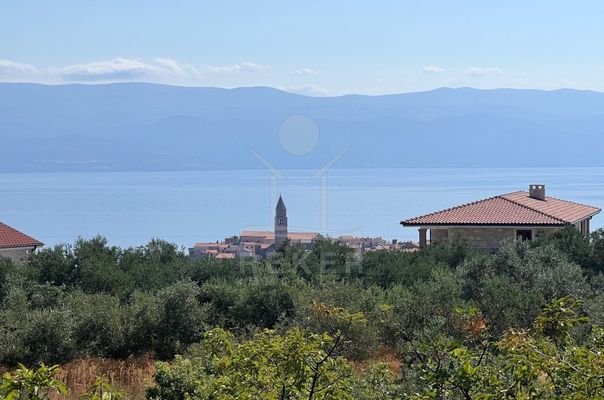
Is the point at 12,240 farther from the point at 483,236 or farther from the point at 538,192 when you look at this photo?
the point at 538,192

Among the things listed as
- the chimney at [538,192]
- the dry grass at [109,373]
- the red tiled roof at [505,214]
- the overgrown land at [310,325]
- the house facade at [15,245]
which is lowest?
the dry grass at [109,373]

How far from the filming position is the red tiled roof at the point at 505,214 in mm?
31328

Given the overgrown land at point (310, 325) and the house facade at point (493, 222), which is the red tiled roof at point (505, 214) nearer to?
the house facade at point (493, 222)

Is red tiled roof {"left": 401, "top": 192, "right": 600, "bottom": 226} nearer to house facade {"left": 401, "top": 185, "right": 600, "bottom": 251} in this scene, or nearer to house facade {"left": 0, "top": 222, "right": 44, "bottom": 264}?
house facade {"left": 401, "top": 185, "right": 600, "bottom": 251}

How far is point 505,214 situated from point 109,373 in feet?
69.3

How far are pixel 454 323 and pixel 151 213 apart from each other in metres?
134

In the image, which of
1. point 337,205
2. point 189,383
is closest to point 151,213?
point 337,205

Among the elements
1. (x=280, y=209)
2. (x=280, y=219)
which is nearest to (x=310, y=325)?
(x=280, y=209)

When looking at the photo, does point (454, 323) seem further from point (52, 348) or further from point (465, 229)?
point (465, 229)

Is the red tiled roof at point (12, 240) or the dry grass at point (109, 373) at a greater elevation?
the red tiled roof at point (12, 240)

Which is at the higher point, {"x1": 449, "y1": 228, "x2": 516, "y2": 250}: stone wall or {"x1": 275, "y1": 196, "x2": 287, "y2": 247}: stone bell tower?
{"x1": 275, "y1": 196, "x2": 287, "y2": 247}: stone bell tower

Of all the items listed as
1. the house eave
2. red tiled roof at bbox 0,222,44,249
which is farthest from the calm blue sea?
the house eave

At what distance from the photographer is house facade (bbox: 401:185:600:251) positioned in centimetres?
3108

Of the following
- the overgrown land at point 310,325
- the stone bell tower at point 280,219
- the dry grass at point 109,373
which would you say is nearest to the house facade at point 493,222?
the overgrown land at point 310,325
